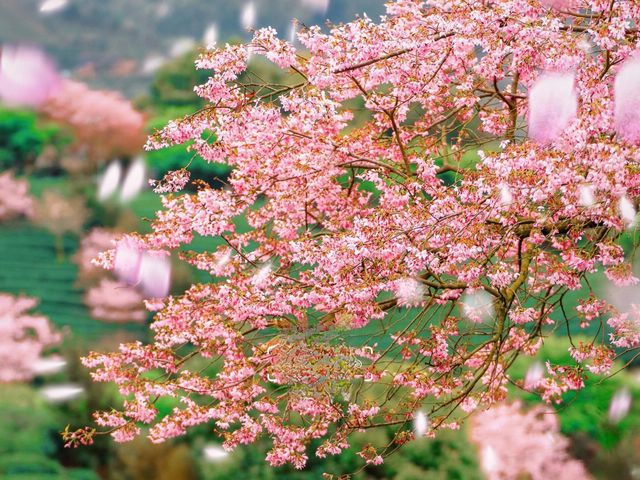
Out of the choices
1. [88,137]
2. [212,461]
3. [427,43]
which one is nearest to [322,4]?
[88,137]

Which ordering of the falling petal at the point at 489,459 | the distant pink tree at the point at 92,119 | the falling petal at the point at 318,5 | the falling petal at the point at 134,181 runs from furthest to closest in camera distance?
the falling petal at the point at 318,5
the distant pink tree at the point at 92,119
the falling petal at the point at 134,181
the falling petal at the point at 489,459

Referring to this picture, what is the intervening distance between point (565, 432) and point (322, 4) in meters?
6.65

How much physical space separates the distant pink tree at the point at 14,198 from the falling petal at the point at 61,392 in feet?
6.64

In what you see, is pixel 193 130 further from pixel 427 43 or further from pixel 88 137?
Result: pixel 88 137

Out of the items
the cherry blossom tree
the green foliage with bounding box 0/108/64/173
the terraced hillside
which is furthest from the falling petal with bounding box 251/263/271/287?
the green foliage with bounding box 0/108/64/173

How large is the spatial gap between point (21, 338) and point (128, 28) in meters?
4.15

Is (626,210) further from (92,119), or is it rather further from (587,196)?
(92,119)

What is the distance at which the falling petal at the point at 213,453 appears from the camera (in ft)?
26.0

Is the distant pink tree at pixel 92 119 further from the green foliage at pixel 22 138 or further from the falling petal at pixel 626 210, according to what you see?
the falling petal at pixel 626 210

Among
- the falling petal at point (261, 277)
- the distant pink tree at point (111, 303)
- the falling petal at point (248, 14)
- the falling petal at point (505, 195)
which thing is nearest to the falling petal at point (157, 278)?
the distant pink tree at point (111, 303)

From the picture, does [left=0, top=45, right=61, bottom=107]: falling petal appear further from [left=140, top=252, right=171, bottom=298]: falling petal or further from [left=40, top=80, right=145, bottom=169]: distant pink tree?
[left=140, top=252, right=171, bottom=298]: falling petal

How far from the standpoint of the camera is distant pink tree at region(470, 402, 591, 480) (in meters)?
8.87

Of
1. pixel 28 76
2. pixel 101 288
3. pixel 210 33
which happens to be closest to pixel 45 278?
pixel 101 288

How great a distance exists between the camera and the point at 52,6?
9273 mm
